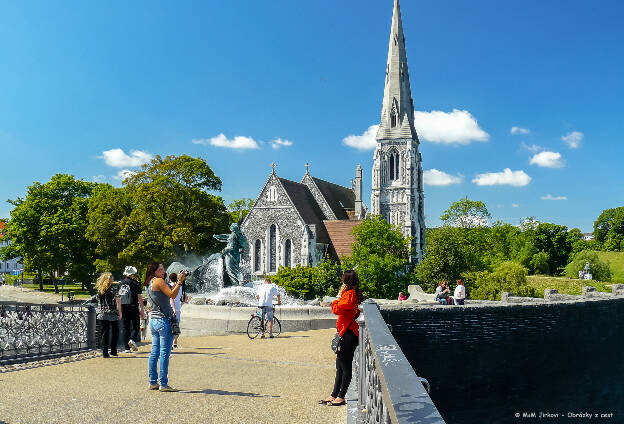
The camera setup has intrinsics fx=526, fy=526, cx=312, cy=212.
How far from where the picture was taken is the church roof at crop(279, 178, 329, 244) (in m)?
50.8

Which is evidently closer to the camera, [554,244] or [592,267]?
[592,267]

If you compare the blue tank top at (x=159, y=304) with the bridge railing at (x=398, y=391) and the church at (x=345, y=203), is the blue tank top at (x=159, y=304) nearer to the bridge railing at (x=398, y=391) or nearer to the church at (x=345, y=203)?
the bridge railing at (x=398, y=391)

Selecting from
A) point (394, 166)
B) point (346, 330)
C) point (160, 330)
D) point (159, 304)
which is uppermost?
point (394, 166)

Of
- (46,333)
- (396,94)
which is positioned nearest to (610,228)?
(396,94)

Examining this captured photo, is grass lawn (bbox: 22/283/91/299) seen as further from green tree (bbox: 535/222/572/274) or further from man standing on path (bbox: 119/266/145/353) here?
green tree (bbox: 535/222/572/274)

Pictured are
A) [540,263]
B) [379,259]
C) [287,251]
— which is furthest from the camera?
[540,263]

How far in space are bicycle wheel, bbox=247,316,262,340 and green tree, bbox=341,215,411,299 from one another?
24.8 m

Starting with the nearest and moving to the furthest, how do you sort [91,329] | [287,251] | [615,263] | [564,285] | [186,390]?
[186,390] < [91,329] < [564,285] < [287,251] < [615,263]

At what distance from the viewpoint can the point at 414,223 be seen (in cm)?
5691

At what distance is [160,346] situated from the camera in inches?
280

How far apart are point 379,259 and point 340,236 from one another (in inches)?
432

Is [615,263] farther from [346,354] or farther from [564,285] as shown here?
[346,354]

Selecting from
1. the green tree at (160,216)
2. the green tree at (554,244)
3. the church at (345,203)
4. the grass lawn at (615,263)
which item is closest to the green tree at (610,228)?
the grass lawn at (615,263)

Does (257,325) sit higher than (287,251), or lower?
lower
